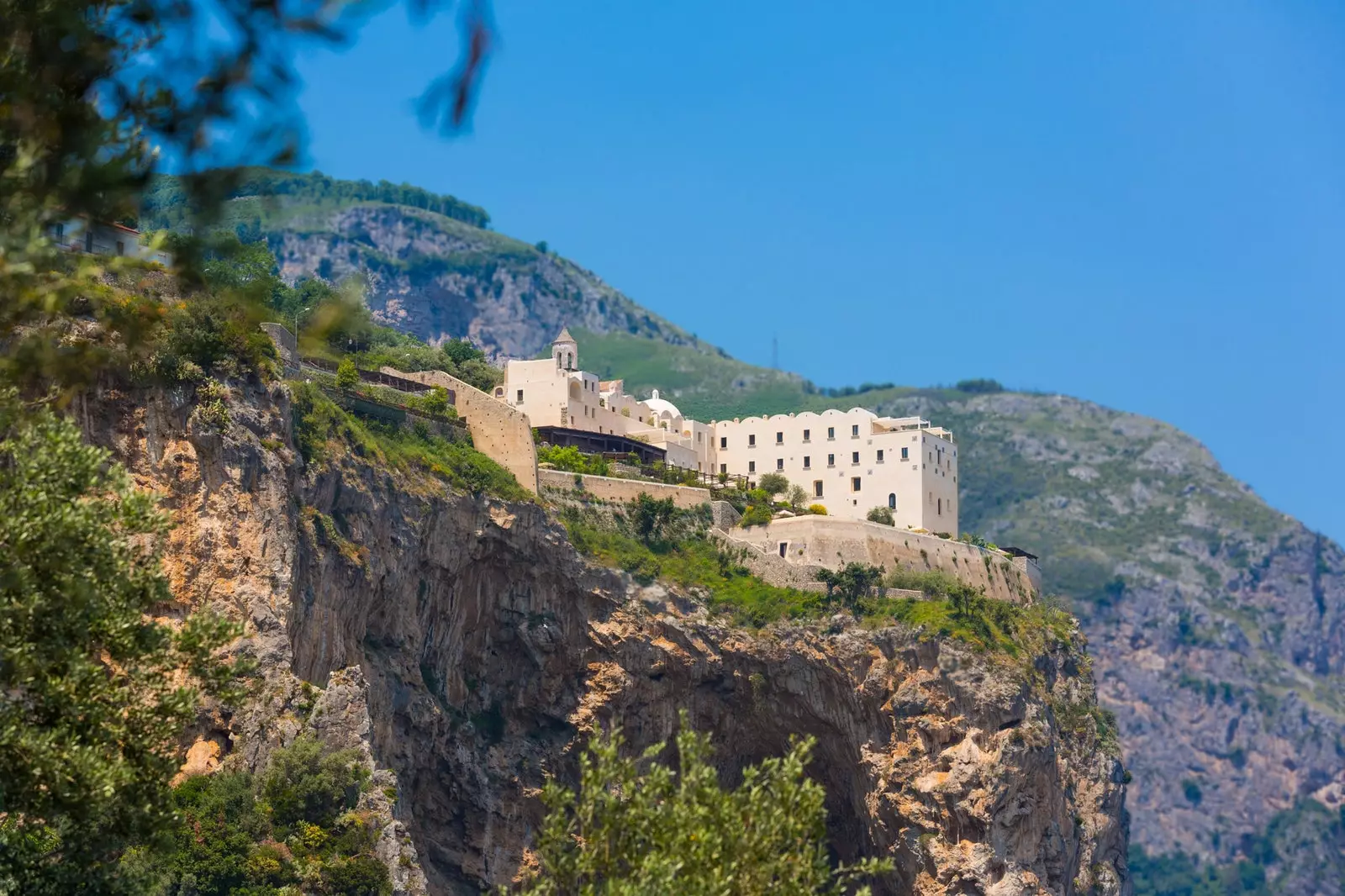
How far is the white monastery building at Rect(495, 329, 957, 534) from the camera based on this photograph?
97.4 metres

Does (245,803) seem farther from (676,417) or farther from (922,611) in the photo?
(676,417)

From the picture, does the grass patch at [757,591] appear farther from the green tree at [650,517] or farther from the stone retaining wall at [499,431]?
the stone retaining wall at [499,431]

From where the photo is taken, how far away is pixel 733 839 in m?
32.1

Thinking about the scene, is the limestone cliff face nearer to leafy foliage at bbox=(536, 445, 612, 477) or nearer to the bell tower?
leafy foliage at bbox=(536, 445, 612, 477)

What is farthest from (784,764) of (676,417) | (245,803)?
(676,417)

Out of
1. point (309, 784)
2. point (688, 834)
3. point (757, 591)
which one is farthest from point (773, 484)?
point (688, 834)

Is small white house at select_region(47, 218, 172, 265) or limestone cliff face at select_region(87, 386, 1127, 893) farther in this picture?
limestone cliff face at select_region(87, 386, 1127, 893)

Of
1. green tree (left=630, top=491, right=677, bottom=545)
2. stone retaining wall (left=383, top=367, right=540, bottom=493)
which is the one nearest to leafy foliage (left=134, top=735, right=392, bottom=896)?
stone retaining wall (left=383, top=367, right=540, bottom=493)

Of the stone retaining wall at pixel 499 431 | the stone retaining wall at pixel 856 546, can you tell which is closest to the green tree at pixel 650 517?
the stone retaining wall at pixel 856 546

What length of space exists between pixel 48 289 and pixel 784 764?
53.2ft

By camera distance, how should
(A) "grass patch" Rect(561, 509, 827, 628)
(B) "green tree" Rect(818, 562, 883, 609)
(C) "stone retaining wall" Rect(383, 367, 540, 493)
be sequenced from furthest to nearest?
(B) "green tree" Rect(818, 562, 883, 609) → (A) "grass patch" Rect(561, 509, 827, 628) → (C) "stone retaining wall" Rect(383, 367, 540, 493)

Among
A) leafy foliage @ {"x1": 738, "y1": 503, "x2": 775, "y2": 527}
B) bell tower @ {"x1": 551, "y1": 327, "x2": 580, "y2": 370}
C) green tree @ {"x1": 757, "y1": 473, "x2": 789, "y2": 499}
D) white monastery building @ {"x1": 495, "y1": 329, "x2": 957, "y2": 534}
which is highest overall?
bell tower @ {"x1": 551, "y1": 327, "x2": 580, "y2": 370}

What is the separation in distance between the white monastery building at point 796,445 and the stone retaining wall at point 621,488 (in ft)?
18.1

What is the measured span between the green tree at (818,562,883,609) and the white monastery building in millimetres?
8151
